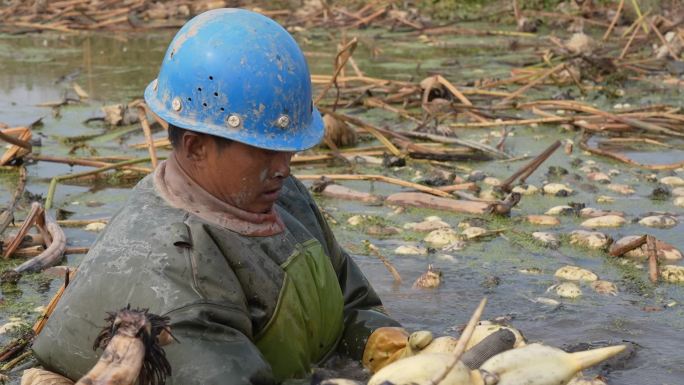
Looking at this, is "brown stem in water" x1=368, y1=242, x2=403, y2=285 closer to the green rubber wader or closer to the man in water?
the green rubber wader

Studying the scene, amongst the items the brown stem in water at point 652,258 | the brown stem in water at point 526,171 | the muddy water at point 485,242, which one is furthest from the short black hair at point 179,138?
the brown stem in water at point 526,171

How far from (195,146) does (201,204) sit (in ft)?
0.54

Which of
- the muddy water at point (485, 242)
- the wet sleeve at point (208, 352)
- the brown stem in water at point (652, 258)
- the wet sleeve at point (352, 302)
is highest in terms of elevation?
the wet sleeve at point (208, 352)

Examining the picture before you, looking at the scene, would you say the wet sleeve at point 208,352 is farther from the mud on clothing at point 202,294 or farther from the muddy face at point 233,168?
the muddy face at point 233,168

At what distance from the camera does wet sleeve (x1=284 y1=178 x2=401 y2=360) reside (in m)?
3.48

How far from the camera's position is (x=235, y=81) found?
2.87 meters

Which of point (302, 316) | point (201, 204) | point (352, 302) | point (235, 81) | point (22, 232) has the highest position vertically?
point (235, 81)

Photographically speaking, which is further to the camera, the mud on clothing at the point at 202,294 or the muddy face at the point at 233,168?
the muddy face at the point at 233,168

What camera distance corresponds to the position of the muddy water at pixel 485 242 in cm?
402

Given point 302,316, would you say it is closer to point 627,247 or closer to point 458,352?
point 458,352

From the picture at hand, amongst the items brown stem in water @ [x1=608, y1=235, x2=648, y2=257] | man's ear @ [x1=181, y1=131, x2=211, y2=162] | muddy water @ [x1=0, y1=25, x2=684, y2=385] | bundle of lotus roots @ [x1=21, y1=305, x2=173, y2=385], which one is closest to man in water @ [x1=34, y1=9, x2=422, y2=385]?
man's ear @ [x1=181, y1=131, x2=211, y2=162]

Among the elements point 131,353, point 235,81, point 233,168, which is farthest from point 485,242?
point 131,353

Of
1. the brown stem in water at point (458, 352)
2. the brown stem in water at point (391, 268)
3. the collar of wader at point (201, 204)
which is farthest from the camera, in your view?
the brown stem in water at point (391, 268)

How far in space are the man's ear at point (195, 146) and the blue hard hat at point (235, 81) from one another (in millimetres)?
46
